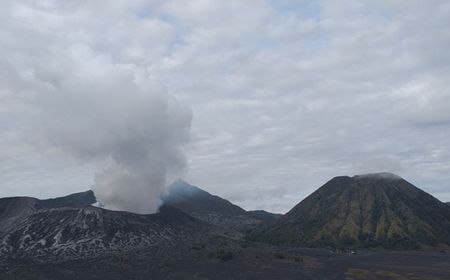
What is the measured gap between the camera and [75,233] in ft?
511

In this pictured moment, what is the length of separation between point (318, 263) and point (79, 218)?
76.8 m

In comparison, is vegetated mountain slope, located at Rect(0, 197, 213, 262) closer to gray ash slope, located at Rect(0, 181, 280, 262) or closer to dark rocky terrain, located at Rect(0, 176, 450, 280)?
gray ash slope, located at Rect(0, 181, 280, 262)

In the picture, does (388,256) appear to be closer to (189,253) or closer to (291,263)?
(291,263)

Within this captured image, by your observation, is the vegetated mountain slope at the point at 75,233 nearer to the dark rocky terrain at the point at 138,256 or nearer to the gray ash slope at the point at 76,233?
the gray ash slope at the point at 76,233

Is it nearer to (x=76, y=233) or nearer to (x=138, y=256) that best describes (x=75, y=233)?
(x=76, y=233)

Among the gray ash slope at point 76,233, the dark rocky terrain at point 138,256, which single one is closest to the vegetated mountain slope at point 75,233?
the gray ash slope at point 76,233

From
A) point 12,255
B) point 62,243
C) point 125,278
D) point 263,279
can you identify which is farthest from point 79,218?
point 263,279

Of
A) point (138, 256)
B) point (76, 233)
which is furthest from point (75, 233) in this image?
point (138, 256)

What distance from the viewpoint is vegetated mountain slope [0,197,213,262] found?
458ft

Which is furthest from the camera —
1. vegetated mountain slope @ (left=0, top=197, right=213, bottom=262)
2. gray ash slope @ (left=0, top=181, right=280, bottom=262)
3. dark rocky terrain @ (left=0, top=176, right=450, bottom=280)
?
gray ash slope @ (left=0, top=181, right=280, bottom=262)

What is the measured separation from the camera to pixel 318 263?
140 metres

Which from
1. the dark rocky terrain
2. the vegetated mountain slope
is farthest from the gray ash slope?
the dark rocky terrain

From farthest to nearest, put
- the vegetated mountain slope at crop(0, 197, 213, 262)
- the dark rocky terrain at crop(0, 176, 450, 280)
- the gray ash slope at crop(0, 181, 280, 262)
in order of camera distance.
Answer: the gray ash slope at crop(0, 181, 280, 262) → the vegetated mountain slope at crop(0, 197, 213, 262) → the dark rocky terrain at crop(0, 176, 450, 280)

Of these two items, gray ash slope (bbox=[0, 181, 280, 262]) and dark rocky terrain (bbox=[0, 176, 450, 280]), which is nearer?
dark rocky terrain (bbox=[0, 176, 450, 280])
